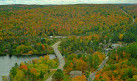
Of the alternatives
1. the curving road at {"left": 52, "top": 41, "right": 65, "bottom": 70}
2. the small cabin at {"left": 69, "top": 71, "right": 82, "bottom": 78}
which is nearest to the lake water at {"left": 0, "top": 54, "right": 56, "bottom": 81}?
the curving road at {"left": 52, "top": 41, "right": 65, "bottom": 70}

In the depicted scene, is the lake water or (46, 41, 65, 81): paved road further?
the lake water

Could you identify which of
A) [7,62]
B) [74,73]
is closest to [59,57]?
[7,62]

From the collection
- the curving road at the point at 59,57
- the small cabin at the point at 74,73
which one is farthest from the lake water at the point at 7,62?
the small cabin at the point at 74,73

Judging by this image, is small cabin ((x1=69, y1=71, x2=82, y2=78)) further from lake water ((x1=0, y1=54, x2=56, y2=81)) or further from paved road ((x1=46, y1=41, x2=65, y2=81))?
lake water ((x1=0, y1=54, x2=56, y2=81))

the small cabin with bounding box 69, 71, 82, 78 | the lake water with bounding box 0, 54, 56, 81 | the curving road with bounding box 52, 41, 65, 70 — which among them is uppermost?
the small cabin with bounding box 69, 71, 82, 78

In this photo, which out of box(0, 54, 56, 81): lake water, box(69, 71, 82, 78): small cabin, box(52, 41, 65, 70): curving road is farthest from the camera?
box(52, 41, 65, 70): curving road

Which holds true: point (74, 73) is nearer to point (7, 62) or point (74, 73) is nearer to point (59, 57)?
point (59, 57)

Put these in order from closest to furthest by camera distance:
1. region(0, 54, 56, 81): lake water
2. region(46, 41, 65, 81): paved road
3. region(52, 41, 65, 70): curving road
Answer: region(46, 41, 65, 81): paved road
region(0, 54, 56, 81): lake water
region(52, 41, 65, 70): curving road

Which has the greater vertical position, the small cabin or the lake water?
the small cabin

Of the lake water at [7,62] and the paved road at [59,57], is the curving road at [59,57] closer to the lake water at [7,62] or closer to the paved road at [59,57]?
the paved road at [59,57]

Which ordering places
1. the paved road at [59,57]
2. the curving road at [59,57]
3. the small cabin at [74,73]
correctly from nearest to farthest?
the small cabin at [74,73] → the paved road at [59,57] → the curving road at [59,57]

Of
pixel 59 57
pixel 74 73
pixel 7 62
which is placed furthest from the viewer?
pixel 59 57
